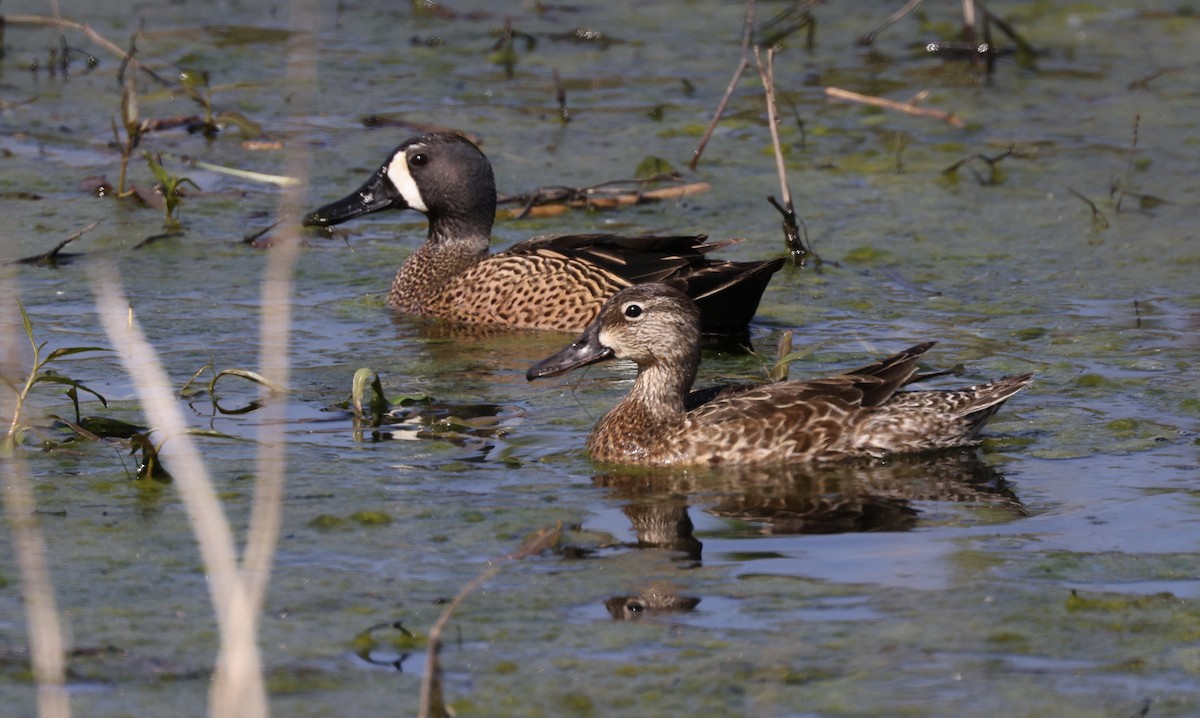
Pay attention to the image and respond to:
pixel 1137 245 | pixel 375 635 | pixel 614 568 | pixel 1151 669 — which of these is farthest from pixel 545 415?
pixel 1137 245

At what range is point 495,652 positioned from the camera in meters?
4.94

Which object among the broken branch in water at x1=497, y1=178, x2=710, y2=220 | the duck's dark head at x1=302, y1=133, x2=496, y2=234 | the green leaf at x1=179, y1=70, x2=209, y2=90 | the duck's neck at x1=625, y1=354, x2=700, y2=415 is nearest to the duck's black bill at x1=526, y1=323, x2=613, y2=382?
the duck's neck at x1=625, y1=354, x2=700, y2=415

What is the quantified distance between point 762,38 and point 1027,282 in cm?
583

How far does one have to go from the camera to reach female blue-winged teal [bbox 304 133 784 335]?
8586 mm

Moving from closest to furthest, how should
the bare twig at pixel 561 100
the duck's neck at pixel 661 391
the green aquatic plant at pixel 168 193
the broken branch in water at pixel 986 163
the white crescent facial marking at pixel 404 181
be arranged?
the duck's neck at pixel 661 391 → the green aquatic plant at pixel 168 193 → the white crescent facial marking at pixel 404 181 → the broken branch in water at pixel 986 163 → the bare twig at pixel 561 100

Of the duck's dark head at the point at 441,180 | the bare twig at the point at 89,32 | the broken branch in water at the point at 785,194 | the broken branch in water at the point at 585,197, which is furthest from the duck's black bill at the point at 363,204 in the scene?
the broken branch in water at the point at 785,194

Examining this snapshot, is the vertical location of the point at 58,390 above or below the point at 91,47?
below

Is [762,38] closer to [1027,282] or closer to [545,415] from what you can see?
[1027,282]

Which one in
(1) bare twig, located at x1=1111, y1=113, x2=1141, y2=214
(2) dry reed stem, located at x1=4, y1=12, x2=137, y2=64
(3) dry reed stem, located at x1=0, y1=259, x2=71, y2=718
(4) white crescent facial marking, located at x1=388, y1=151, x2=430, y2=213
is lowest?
(3) dry reed stem, located at x1=0, y1=259, x2=71, y2=718

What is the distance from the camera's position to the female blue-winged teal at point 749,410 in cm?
676

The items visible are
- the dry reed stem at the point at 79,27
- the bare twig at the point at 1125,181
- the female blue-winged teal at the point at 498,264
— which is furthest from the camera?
the bare twig at the point at 1125,181

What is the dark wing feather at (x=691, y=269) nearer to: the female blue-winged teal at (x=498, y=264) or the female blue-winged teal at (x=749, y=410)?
the female blue-winged teal at (x=498, y=264)

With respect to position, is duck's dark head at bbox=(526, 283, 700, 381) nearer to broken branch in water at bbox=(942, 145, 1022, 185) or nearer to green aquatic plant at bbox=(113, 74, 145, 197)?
green aquatic plant at bbox=(113, 74, 145, 197)

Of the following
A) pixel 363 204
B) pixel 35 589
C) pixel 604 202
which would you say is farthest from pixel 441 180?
pixel 35 589
